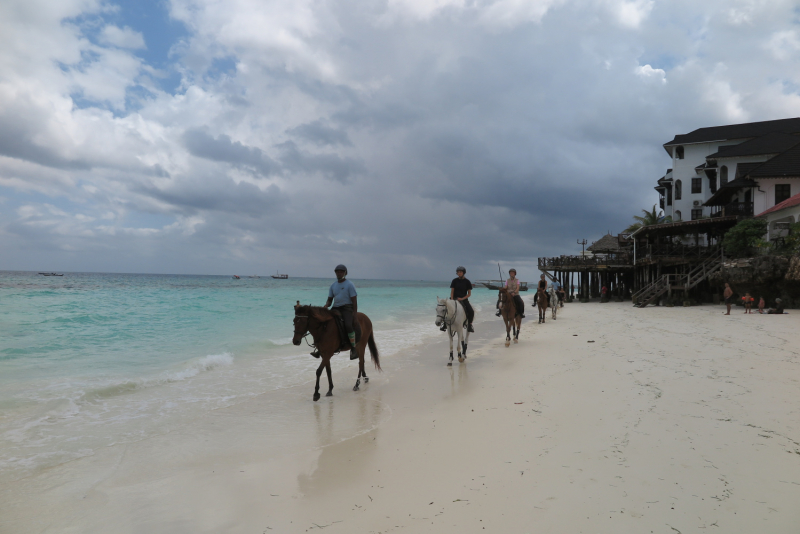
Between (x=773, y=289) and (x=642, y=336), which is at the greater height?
(x=773, y=289)

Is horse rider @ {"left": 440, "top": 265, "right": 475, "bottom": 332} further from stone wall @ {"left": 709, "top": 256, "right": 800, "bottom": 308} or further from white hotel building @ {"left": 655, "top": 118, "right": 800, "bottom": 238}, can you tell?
white hotel building @ {"left": 655, "top": 118, "right": 800, "bottom": 238}

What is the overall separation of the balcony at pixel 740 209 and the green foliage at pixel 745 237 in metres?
4.95

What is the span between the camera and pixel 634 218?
43.8 metres

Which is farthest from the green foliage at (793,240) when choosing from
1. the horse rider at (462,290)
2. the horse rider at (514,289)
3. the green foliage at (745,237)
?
the horse rider at (462,290)

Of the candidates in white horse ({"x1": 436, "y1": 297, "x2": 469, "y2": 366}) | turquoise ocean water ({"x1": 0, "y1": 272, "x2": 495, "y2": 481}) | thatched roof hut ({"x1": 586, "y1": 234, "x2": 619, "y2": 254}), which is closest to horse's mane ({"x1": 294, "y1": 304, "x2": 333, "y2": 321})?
turquoise ocean water ({"x1": 0, "y1": 272, "x2": 495, "y2": 481})

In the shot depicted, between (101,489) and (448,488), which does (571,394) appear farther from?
(101,489)

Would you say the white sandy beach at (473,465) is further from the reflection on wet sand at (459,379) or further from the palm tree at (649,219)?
Answer: the palm tree at (649,219)

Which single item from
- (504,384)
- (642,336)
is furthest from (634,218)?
(504,384)

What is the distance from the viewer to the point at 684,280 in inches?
1042

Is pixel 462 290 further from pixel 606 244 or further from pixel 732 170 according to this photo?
pixel 606 244

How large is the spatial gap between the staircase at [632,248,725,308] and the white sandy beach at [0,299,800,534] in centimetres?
1998

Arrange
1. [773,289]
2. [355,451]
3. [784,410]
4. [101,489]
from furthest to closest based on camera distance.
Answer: [773,289] → [784,410] → [355,451] → [101,489]

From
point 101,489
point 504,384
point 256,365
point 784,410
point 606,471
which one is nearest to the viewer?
point 606,471

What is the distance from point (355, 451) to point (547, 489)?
2182 millimetres
